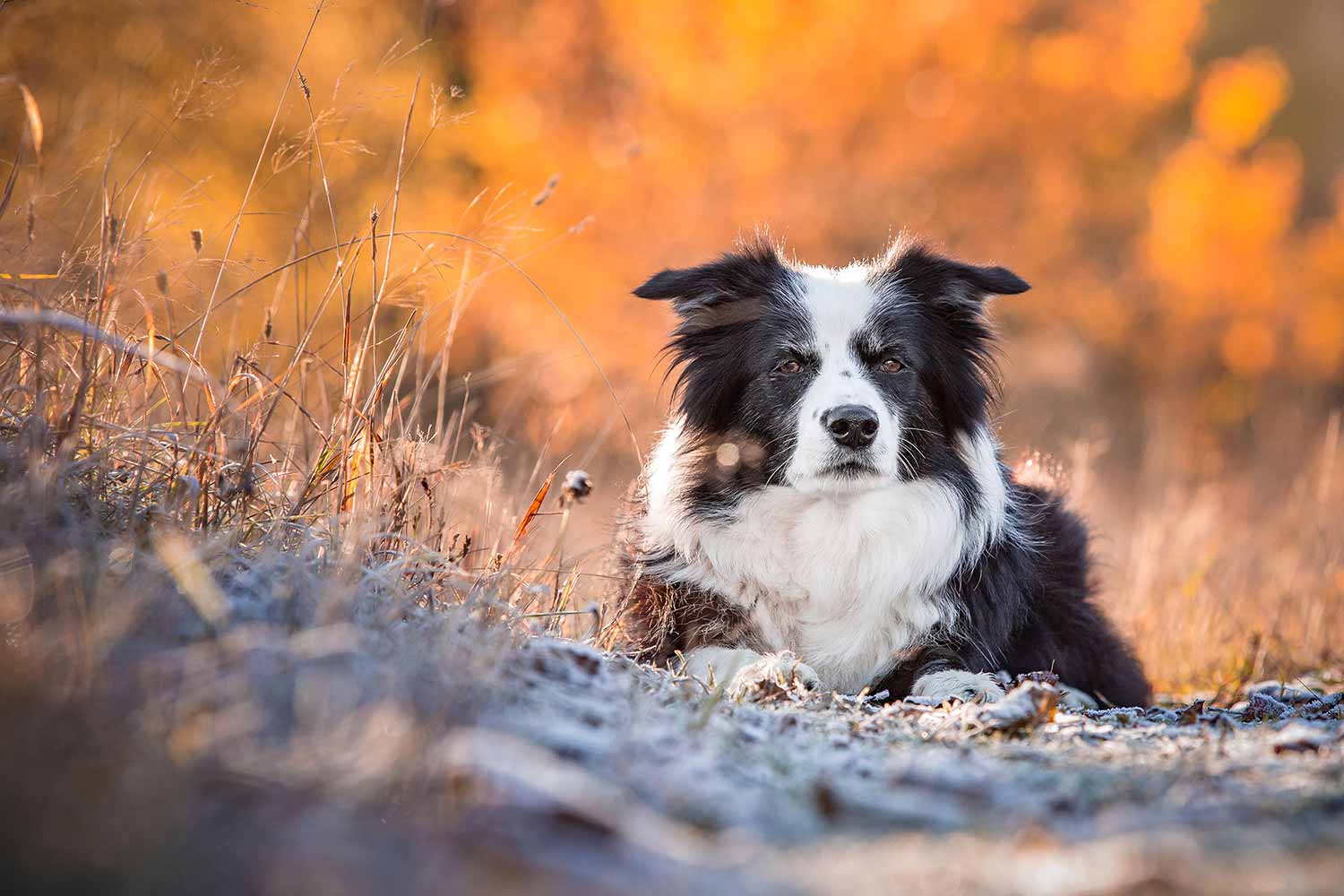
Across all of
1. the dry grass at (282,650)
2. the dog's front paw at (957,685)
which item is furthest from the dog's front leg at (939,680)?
the dry grass at (282,650)

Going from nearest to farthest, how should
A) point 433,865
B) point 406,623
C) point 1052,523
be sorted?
point 433,865, point 406,623, point 1052,523

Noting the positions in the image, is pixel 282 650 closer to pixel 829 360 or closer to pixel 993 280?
pixel 829 360

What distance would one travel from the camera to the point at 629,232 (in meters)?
14.6

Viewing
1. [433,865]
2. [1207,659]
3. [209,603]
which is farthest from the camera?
[1207,659]

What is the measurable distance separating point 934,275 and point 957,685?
1643 millimetres

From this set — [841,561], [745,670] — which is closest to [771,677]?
[745,670]

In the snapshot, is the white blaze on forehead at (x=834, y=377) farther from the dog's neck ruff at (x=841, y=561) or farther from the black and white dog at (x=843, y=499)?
the dog's neck ruff at (x=841, y=561)

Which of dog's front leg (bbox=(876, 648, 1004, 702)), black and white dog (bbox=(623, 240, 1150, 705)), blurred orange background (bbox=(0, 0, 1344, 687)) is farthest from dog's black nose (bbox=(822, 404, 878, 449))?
blurred orange background (bbox=(0, 0, 1344, 687))

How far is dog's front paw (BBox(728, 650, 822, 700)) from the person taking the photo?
3.37 m

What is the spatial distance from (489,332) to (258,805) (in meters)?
13.0

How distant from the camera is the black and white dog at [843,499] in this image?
13.3 feet

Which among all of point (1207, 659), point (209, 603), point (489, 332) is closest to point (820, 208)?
point (489, 332)

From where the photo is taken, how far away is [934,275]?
4.40 meters

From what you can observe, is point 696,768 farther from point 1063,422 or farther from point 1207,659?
point 1063,422
